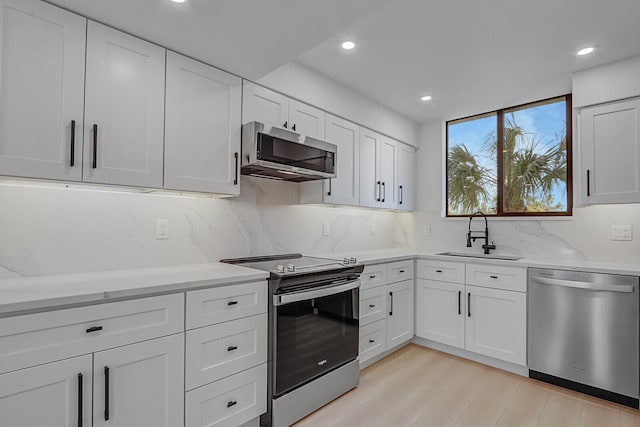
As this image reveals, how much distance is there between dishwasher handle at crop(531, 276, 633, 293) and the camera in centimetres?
224

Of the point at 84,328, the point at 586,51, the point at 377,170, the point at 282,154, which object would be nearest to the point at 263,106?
the point at 282,154

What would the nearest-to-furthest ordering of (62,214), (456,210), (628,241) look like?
(62,214) < (628,241) < (456,210)

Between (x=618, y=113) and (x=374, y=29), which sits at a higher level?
(x=374, y=29)

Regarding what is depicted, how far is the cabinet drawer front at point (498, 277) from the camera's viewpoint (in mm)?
2689

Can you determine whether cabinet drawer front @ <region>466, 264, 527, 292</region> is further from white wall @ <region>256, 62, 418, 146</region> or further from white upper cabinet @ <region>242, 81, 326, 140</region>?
white upper cabinet @ <region>242, 81, 326, 140</region>

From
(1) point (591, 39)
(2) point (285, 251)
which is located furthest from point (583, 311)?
(2) point (285, 251)

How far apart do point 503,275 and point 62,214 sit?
311 centimetres

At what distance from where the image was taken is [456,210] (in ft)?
12.6

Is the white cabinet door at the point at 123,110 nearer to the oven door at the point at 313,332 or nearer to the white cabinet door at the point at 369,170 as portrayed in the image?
the oven door at the point at 313,332

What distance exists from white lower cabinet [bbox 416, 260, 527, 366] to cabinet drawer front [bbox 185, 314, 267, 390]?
1893 millimetres

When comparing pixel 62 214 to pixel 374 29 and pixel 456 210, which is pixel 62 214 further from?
pixel 456 210

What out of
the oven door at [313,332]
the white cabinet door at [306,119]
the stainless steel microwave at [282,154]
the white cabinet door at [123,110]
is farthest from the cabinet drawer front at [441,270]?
the white cabinet door at [123,110]

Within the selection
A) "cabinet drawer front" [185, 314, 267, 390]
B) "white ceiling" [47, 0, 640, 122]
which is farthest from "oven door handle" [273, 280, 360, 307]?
"white ceiling" [47, 0, 640, 122]

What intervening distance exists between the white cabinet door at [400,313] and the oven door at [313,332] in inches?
23.9
